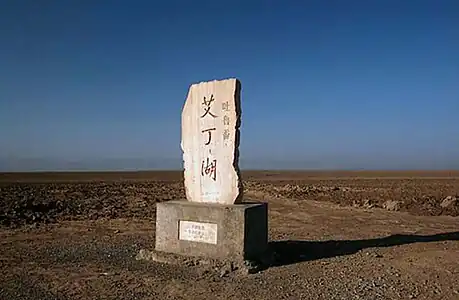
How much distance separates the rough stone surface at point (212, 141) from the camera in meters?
8.93

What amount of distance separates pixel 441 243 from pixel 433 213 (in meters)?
7.31

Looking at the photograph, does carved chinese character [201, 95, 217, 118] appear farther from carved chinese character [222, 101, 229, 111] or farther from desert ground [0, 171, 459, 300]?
desert ground [0, 171, 459, 300]

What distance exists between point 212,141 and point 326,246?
348 centimetres

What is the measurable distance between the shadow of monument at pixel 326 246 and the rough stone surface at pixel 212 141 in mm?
1494

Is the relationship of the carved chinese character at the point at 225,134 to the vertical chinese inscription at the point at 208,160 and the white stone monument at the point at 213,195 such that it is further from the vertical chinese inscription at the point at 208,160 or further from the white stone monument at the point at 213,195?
the vertical chinese inscription at the point at 208,160

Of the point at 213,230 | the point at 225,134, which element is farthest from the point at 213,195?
the point at 225,134

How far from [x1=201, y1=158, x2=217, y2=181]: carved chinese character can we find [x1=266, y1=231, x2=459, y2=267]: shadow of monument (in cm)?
174

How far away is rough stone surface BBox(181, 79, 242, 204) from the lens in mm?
8930

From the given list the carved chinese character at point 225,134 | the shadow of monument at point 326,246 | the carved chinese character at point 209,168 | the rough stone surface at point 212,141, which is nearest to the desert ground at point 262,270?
the shadow of monument at point 326,246

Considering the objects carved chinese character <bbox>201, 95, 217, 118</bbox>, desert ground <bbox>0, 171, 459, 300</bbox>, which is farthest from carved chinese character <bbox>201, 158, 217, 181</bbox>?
desert ground <bbox>0, 171, 459, 300</bbox>

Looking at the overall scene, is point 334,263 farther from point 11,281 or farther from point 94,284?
point 11,281

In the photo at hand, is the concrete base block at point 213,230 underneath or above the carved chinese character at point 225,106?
underneath

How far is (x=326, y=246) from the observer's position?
10.5 meters

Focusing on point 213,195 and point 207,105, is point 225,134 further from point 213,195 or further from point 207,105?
point 213,195
